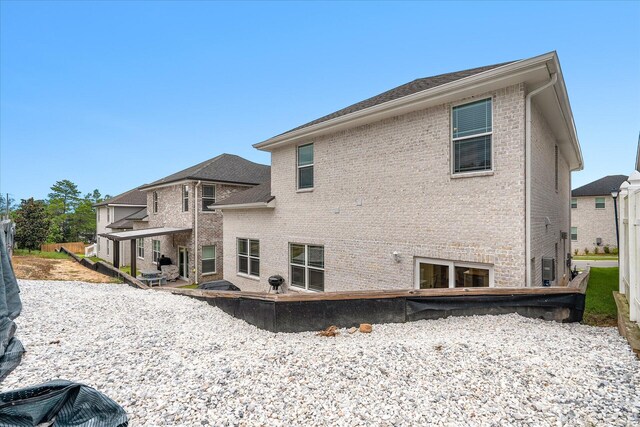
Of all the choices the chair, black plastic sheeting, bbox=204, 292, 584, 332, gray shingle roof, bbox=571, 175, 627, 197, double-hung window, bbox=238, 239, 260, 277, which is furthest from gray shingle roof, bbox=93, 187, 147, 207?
gray shingle roof, bbox=571, 175, 627, 197

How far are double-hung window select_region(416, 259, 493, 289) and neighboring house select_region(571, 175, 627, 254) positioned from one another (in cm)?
3173

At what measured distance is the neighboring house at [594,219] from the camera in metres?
29.4

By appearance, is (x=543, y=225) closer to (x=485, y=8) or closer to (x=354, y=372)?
(x=354, y=372)

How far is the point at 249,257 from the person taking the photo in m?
13.7

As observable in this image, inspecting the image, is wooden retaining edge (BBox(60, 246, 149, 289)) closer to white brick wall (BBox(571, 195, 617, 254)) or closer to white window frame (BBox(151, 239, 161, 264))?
white window frame (BBox(151, 239, 161, 264))

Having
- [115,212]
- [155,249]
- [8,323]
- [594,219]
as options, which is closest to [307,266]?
[8,323]

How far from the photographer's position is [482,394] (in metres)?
3.33

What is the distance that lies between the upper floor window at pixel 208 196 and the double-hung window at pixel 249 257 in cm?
611

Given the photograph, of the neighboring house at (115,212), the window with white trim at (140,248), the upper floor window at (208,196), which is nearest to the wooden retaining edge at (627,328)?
the upper floor window at (208,196)

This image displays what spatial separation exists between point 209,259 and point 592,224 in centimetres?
3585

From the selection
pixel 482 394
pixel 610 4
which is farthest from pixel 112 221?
pixel 610 4

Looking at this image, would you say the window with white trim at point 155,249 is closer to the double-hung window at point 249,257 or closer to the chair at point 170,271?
the chair at point 170,271

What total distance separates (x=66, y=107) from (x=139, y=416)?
130 ft

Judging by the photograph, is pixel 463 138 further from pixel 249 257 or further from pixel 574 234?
pixel 574 234
